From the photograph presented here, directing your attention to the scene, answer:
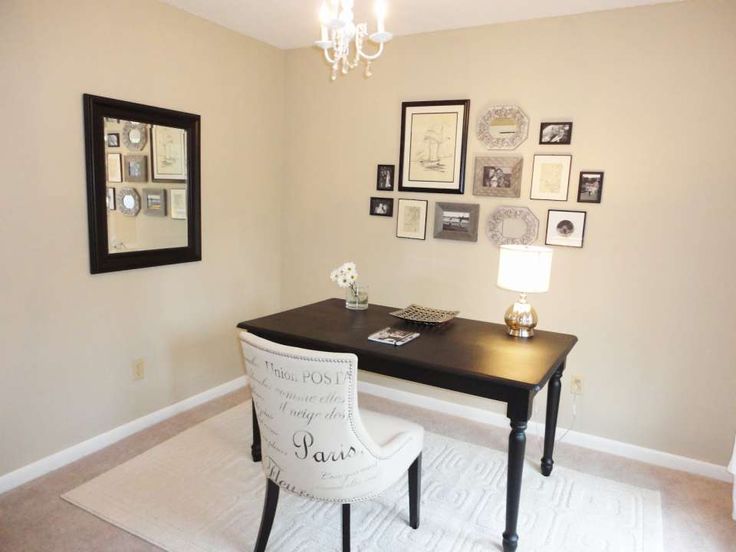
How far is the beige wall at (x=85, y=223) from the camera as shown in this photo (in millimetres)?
2330

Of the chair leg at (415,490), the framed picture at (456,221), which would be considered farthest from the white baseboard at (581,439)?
the chair leg at (415,490)

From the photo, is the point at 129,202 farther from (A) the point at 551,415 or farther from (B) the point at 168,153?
(A) the point at 551,415

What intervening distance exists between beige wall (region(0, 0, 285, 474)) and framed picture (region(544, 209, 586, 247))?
2034mm

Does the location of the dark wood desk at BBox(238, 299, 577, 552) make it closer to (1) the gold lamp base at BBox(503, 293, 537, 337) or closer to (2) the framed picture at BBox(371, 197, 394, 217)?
(1) the gold lamp base at BBox(503, 293, 537, 337)

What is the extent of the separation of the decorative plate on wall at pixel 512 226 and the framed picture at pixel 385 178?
28.8 inches

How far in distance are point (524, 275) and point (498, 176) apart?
97 cm

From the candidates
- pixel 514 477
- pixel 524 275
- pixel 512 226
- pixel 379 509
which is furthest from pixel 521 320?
pixel 379 509

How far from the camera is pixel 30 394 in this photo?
2459mm

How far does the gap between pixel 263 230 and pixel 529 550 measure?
106 inches

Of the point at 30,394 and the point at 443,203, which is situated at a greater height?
the point at 443,203

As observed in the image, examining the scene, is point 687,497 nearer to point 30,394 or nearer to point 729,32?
point 729,32

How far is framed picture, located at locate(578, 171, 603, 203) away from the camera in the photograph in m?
2.83

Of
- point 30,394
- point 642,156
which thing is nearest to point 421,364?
point 642,156

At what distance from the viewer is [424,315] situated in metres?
2.64
